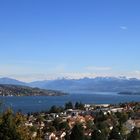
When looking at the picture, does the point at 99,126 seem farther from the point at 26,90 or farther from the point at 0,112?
the point at 26,90

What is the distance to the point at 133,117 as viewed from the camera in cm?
4881

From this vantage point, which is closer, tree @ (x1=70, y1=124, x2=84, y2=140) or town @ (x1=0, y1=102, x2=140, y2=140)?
town @ (x1=0, y1=102, x2=140, y2=140)

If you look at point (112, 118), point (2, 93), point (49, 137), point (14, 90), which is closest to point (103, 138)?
point (49, 137)

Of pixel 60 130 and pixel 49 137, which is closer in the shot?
pixel 49 137

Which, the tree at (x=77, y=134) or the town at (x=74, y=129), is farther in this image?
the tree at (x=77, y=134)

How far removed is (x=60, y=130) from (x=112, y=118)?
8.03 m

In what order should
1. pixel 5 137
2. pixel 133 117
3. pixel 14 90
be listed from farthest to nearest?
pixel 14 90 → pixel 133 117 → pixel 5 137

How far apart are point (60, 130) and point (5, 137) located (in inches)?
1106

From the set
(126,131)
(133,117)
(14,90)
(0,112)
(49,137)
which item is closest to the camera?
(0,112)

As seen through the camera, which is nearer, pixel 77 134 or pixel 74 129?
pixel 77 134

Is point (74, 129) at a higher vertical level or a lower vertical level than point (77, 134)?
higher

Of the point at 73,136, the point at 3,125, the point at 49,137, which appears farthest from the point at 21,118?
the point at 49,137

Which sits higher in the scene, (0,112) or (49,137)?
(0,112)

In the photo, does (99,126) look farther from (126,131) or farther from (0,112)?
(0,112)
